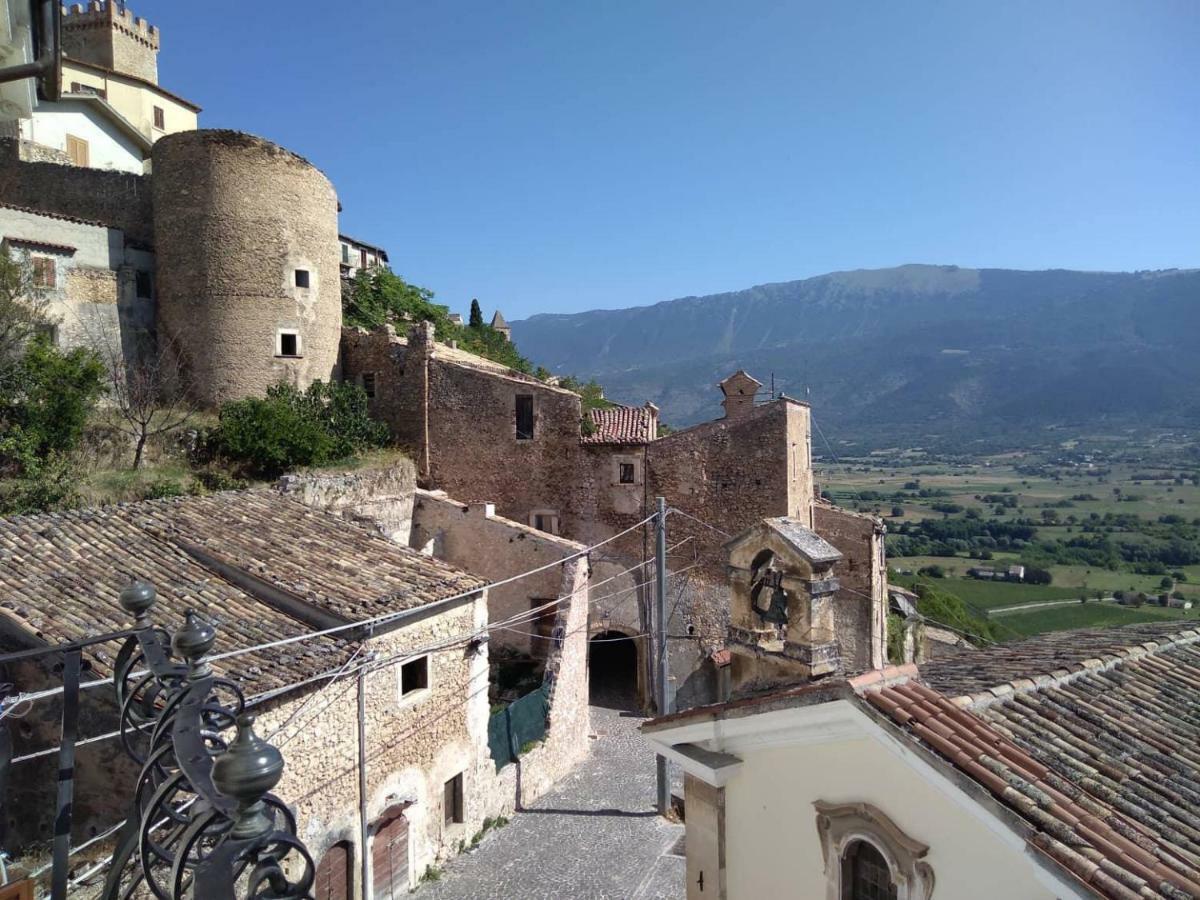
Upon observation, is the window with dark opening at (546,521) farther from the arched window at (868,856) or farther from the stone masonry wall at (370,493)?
Answer: the arched window at (868,856)

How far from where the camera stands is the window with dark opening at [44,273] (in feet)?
67.9

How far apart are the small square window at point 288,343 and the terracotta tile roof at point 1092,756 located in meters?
21.0

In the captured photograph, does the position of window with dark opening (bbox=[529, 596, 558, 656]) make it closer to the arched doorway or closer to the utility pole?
the arched doorway

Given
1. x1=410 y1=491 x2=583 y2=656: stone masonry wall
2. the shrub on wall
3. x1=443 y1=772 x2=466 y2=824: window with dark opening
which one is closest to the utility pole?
x1=410 y1=491 x2=583 y2=656: stone masonry wall

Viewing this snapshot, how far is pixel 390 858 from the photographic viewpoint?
43.1 feet

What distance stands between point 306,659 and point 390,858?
429 centimetres

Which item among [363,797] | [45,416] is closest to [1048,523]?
[363,797]

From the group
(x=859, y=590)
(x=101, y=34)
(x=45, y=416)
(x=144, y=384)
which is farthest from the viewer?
(x=101, y=34)

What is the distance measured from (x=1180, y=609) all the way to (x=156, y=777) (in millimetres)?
72183

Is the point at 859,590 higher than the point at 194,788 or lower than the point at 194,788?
lower

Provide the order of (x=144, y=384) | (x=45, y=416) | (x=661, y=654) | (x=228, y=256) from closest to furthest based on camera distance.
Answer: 1. (x=661, y=654)
2. (x=45, y=416)
3. (x=144, y=384)
4. (x=228, y=256)

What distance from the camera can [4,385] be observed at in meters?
18.2

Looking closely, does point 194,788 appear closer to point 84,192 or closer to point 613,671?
point 613,671

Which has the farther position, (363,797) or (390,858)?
(390,858)
